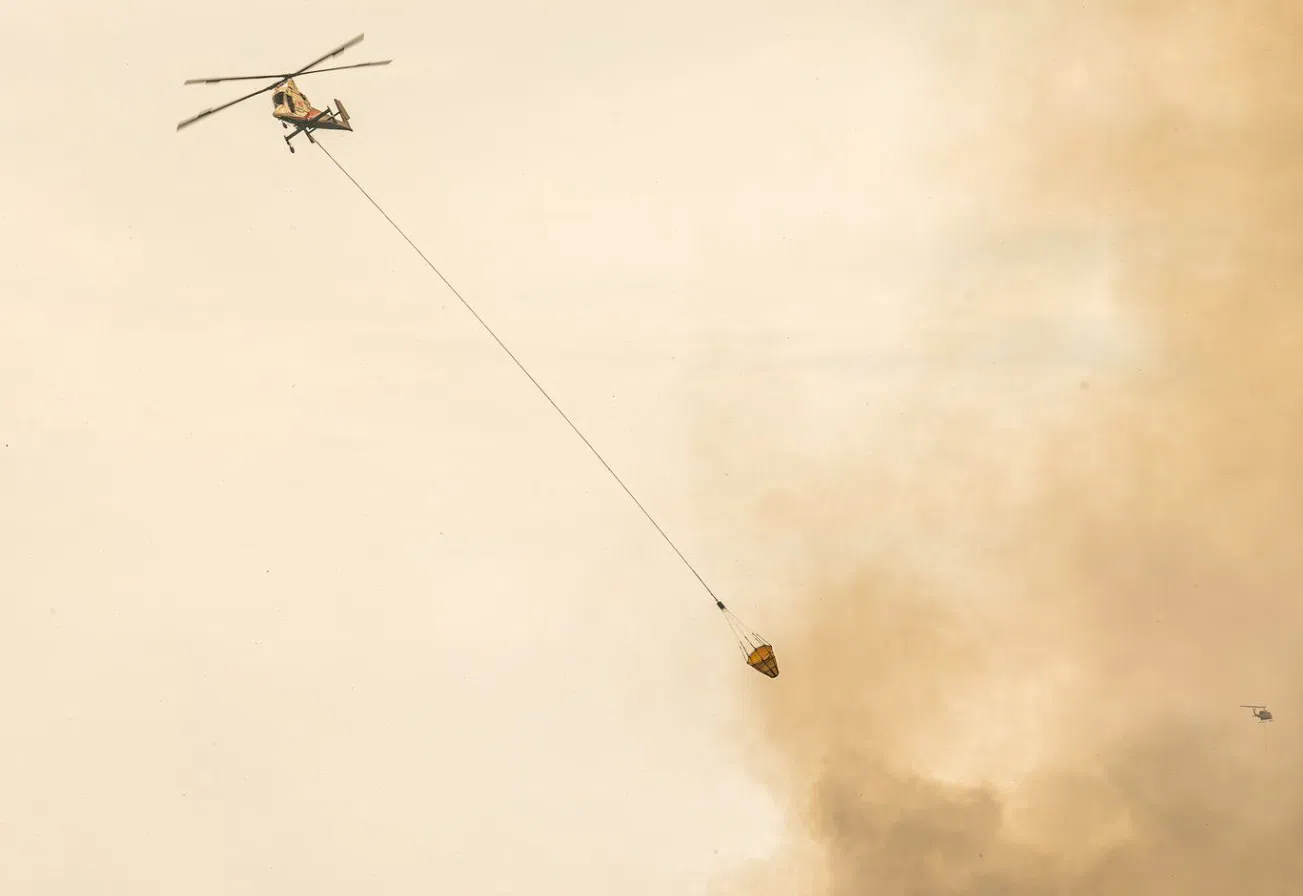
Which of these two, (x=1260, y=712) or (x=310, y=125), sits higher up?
(x=310, y=125)

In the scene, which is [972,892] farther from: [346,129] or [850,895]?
[346,129]

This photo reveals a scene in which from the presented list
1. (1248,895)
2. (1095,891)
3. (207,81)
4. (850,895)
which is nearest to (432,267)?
(207,81)

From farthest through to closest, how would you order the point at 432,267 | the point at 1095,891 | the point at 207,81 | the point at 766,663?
1. the point at 1095,891
2. the point at 432,267
3. the point at 766,663
4. the point at 207,81

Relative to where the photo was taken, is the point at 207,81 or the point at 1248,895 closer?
the point at 207,81

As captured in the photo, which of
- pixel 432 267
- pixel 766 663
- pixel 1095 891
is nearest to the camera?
pixel 766 663

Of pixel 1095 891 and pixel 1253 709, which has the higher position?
pixel 1253 709

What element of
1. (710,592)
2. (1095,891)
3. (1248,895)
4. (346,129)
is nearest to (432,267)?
(346,129)

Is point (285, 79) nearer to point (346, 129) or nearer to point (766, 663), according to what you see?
point (346, 129)

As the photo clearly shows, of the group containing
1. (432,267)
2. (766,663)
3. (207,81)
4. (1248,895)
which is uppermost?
(207,81)

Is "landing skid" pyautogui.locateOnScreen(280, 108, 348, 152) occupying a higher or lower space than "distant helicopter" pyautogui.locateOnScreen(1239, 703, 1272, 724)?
higher

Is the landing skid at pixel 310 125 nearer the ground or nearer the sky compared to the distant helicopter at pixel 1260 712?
nearer the sky
